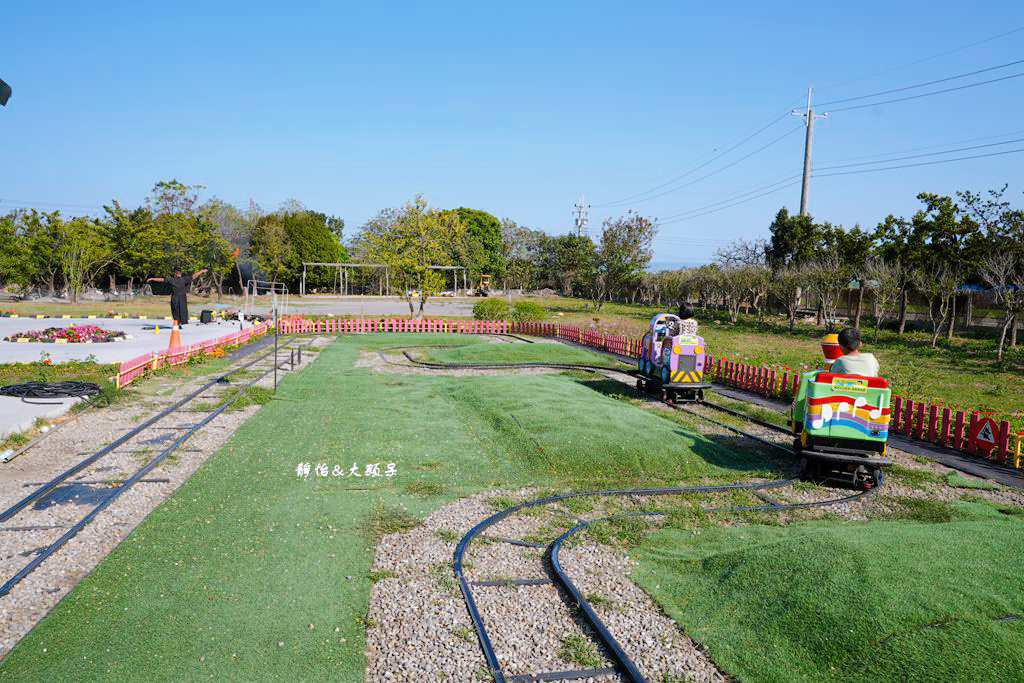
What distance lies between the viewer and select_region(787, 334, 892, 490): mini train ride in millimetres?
9211

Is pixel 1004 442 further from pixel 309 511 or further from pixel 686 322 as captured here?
pixel 309 511

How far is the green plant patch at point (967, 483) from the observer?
9.90 m

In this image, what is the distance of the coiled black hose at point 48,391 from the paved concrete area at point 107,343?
18.4 feet

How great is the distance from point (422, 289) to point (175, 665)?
3424 centimetres

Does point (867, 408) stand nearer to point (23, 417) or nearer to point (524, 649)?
point (524, 649)

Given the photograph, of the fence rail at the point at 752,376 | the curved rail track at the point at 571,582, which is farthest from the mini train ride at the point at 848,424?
the fence rail at the point at 752,376

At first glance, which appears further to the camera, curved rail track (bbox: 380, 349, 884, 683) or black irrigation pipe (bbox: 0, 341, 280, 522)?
black irrigation pipe (bbox: 0, 341, 280, 522)

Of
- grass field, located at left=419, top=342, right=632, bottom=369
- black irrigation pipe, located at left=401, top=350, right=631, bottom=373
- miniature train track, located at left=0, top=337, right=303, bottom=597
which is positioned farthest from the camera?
grass field, located at left=419, top=342, right=632, bottom=369

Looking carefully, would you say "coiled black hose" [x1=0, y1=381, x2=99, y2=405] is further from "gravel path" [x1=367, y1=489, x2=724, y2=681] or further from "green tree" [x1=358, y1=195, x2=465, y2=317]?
"green tree" [x1=358, y1=195, x2=465, y2=317]

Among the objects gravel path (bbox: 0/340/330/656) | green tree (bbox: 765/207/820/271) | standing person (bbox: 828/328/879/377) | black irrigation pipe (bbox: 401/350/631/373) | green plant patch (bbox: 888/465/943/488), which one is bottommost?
gravel path (bbox: 0/340/330/656)

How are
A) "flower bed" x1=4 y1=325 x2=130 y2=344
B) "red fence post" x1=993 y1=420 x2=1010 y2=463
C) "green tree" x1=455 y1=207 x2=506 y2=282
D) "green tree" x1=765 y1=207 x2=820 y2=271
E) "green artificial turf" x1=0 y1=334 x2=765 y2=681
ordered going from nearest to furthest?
"green artificial turf" x1=0 y1=334 x2=765 y2=681 < "red fence post" x1=993 y1=420 x2=1010 y2=463 < "flower bed" x1=4 y1=325 x2=130 y2=344 < "green tree" x1=765 y1=207 x2=820 y2=271 < "green tree" x1=455 y1=207 x2=506 y2=282

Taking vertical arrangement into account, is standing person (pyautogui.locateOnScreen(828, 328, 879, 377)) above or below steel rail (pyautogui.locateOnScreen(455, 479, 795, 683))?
above

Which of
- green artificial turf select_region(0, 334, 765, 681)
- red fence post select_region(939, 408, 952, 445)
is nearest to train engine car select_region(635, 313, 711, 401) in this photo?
green artificial turf select_region(0, 334, 765, 681)

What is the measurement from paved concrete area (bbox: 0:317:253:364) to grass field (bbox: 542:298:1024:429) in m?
18.6
